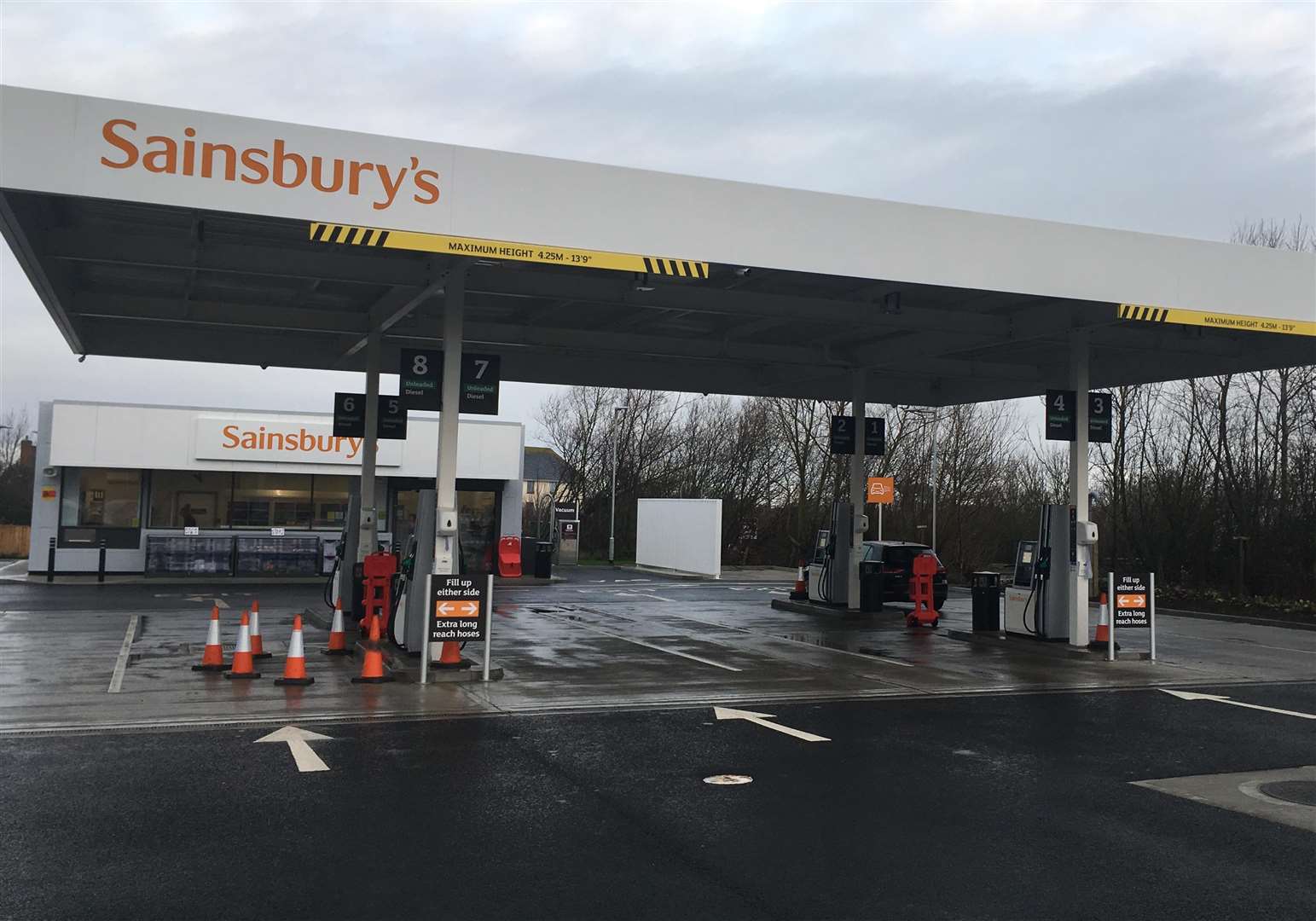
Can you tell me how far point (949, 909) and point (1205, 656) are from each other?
13235 mm

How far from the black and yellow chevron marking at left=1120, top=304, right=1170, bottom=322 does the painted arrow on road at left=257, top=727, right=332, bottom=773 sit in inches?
420

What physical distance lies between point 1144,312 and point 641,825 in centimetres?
1051

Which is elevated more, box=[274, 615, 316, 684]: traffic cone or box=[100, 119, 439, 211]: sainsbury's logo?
box=[100, 119, 439, 211]: sainsbury's logo

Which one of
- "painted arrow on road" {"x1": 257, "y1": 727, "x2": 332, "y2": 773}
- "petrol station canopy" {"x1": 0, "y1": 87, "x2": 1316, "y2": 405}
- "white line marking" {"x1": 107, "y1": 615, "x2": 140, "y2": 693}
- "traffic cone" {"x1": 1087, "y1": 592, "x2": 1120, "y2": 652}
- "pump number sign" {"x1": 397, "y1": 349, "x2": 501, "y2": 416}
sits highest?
"petrol station canopy" {"x1": 0, "y1": 87, "x2": 1316, "y2": 405}

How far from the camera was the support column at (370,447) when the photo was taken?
1761 cm

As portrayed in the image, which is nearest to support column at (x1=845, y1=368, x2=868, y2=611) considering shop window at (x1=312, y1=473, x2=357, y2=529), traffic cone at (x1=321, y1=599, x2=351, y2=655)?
traffic cone at (x1=321, y1=599, x2=351, y2=655)

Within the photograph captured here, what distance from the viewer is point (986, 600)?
19.0m

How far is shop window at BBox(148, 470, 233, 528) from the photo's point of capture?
3180 cm

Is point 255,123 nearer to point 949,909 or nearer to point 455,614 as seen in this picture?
point 455,614

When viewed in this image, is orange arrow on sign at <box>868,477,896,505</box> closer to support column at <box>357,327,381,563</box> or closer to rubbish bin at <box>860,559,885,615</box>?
rubbish bin at <box>860,559,885,615</box>

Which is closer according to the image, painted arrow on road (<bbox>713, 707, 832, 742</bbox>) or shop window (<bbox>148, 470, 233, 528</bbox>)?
painted arrow on road (<bbox>713, 707, 832, 742</bbox>)

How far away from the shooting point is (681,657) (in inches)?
605

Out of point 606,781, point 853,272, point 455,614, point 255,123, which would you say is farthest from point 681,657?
point 255,123

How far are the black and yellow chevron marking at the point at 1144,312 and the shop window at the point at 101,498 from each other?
2642cm
